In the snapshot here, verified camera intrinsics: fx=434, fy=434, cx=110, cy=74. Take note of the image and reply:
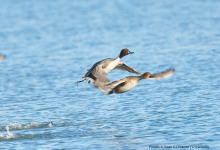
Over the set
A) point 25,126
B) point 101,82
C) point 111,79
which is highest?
point 111,79

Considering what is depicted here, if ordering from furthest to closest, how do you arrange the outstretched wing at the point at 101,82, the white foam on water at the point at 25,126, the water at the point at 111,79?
the white foam on water at the point at 25,126 < the water at the point at 111,79 < the outstretched wing at the point at 101,82

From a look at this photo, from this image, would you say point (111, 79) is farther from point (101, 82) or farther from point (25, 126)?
point (101, 82)

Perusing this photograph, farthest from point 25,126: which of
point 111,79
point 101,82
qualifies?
point 111,79

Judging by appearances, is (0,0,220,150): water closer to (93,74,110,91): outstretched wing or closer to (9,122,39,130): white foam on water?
(9,122,39,130): white foam on water

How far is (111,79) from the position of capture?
779 inches

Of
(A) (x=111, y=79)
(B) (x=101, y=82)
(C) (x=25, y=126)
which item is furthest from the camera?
(A) (x=111, y=79)

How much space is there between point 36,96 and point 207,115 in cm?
717

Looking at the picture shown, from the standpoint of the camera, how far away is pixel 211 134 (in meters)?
11.7

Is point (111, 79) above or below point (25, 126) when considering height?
above

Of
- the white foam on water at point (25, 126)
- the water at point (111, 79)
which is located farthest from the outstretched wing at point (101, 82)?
the white foam on water at point (25, 126)

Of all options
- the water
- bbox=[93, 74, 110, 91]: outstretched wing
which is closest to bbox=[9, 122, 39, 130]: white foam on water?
the water

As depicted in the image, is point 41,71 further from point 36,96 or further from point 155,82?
point 155,82

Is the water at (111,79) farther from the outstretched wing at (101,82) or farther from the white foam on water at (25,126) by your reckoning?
the outstretched wing at (101,82)

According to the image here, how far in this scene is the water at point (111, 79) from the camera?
12.2 metres
